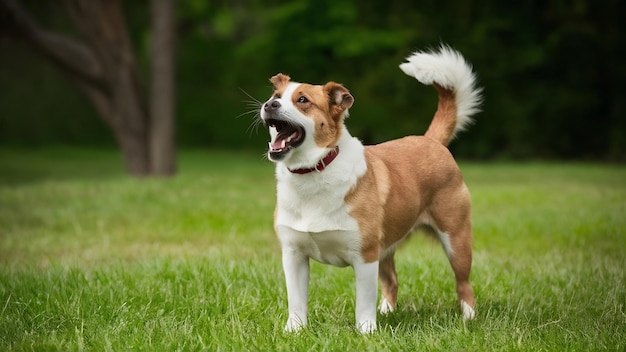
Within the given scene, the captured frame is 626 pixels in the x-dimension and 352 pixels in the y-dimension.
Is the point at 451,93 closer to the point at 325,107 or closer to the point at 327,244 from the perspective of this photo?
the point at 325,107

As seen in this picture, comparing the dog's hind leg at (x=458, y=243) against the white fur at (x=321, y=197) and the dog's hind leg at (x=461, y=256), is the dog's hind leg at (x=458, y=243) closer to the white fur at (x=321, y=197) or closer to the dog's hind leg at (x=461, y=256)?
the dog's hind leg at (x=461, y=256)

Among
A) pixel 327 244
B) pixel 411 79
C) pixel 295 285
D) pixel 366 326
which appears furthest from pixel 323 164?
pixel 411 79

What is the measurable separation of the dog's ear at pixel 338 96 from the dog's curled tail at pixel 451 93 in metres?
1.03

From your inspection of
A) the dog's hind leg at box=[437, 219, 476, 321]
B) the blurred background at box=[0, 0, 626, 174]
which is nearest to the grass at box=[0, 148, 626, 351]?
the dog's hind leg at box=[437, 219, 476, 321]

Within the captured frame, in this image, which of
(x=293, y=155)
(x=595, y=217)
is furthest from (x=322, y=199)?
(x=595, y=217)

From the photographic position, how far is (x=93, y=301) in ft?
14.2

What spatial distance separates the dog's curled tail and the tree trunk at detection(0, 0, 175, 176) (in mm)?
9191

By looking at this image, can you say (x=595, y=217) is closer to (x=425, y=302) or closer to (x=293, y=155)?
(x=425, y=302)

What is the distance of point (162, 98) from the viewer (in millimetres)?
13523

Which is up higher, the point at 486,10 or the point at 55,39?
the point at 486,10

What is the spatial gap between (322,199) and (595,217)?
19.1 ft

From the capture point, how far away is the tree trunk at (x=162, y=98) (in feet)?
43.8

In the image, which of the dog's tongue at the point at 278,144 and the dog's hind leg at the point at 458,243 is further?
the dog's hind leg at the point at 458,243

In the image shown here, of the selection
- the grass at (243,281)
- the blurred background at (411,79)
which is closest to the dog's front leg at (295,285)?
the grass at (243,281)
